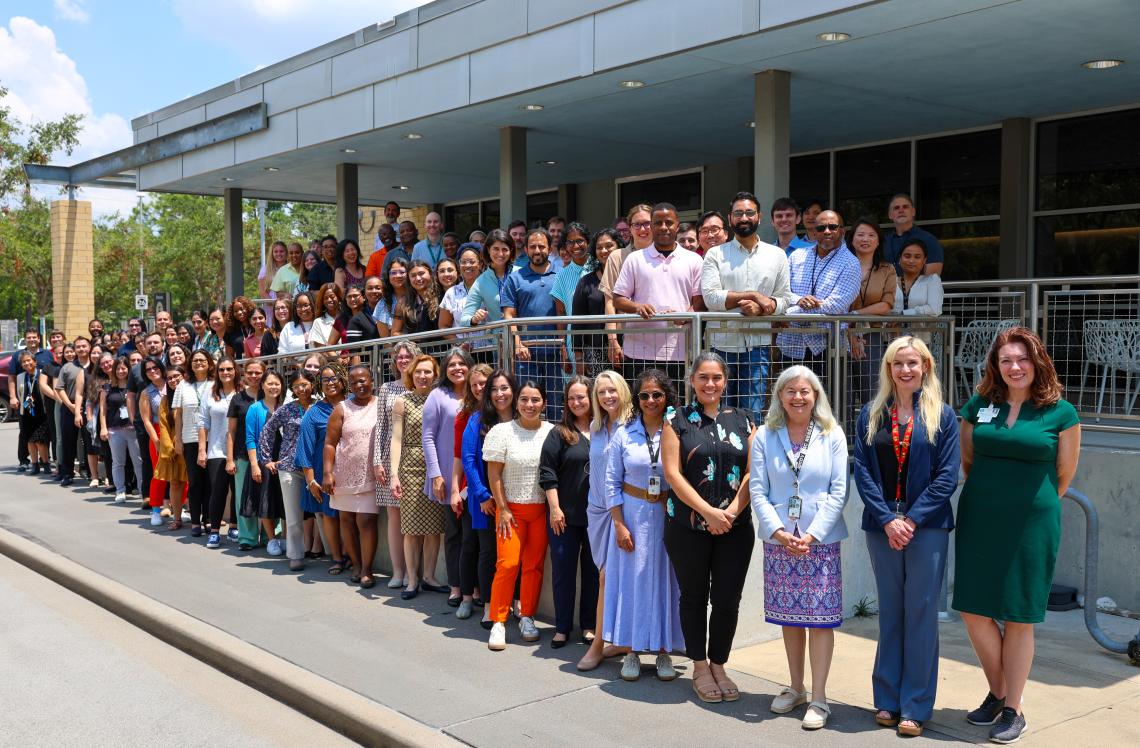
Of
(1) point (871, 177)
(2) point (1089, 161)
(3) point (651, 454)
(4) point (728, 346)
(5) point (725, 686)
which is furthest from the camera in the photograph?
(1) point (871, 177)

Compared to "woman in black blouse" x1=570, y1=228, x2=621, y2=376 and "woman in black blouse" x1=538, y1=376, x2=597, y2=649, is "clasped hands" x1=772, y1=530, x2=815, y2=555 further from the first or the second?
"woman in black blouse" x1=570, y1=228, x2=621, y2=376

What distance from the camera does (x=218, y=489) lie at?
10539 mm

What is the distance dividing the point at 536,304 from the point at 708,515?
3368 mm

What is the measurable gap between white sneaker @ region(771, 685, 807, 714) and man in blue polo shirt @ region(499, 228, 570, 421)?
114 inches

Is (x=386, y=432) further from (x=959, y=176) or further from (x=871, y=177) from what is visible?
(x=871, y=177)

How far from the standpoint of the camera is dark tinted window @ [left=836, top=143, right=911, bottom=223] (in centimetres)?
1426

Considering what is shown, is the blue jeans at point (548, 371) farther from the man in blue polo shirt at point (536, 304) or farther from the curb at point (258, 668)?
the curb at point (258, 668)

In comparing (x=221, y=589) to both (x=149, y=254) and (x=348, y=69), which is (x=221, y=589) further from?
(x=149, y=254)

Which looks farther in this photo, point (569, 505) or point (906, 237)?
point (906, 237)

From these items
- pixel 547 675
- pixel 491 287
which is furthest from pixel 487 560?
pixel 491 287

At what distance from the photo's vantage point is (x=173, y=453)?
453 inches

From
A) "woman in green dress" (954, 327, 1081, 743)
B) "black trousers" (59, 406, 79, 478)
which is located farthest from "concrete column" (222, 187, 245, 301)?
"woman in green dress" (954, 327, 1081, 743)

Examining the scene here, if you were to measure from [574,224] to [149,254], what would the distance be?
149 ft

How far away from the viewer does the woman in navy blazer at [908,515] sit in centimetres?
520
